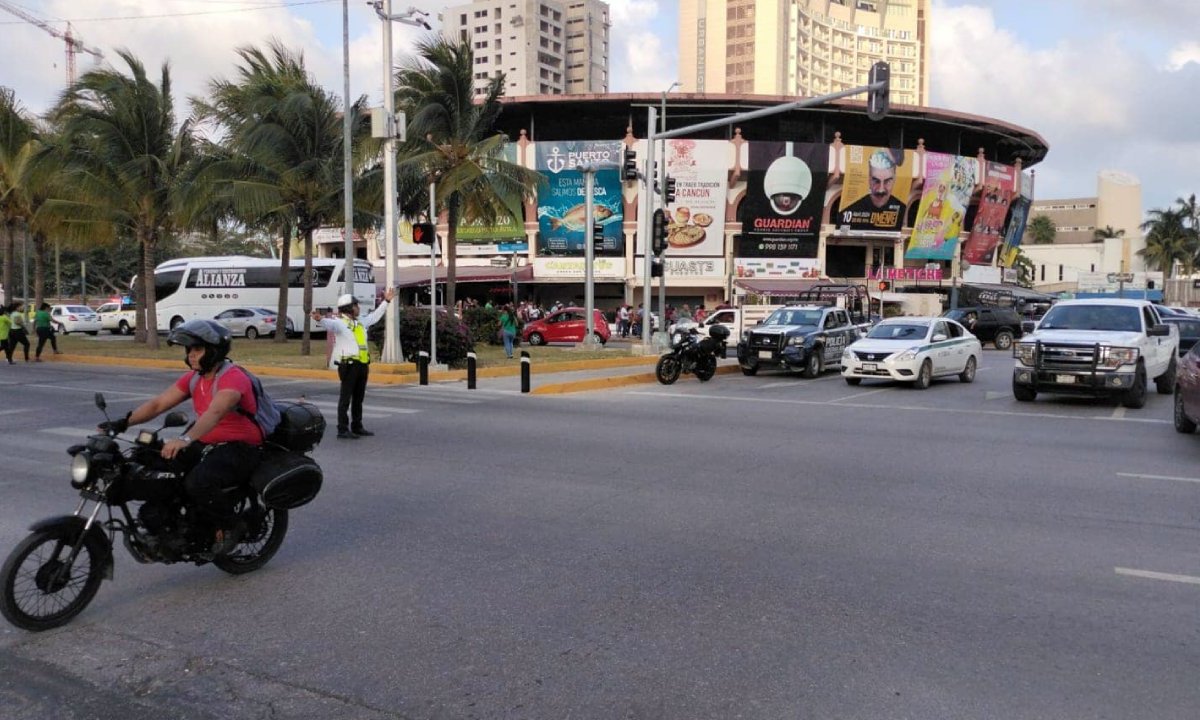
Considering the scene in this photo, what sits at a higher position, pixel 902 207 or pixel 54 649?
pixel 902 207

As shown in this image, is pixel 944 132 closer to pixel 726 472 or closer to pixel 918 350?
pixel 918 350

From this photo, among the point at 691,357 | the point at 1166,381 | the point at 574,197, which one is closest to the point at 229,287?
the point at 574,197

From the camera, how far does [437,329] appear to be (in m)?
21.6

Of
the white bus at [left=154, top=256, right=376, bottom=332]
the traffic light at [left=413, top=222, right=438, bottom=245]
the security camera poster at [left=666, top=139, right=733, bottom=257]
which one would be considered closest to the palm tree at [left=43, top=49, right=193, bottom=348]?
the traffic light at [left=413, top=222, right=438, bottom=245]

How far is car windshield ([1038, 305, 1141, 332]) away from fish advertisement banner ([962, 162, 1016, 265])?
160 feet

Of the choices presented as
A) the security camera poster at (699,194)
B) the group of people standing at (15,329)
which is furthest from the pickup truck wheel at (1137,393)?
the security camera poster at (699,194)

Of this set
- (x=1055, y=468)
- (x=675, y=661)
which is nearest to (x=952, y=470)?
(x=1055, y=468)

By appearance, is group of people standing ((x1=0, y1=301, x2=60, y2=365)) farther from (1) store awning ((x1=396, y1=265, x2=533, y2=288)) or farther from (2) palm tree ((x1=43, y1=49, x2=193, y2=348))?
(1) store awning ((x1=396, y1=265, x2=533, y2=288))

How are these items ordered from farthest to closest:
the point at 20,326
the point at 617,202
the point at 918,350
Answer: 1. the point at 617,202
2. the point at 20,326
3. the point at 918,350

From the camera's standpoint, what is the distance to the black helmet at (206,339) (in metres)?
5.09

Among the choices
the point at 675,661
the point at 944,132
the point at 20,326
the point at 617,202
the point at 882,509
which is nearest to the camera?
the point at 675,661

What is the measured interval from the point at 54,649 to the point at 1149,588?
6.01 metres

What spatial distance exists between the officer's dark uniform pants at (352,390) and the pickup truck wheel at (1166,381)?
14506 mm

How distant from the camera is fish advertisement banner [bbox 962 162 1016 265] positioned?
6150cm
